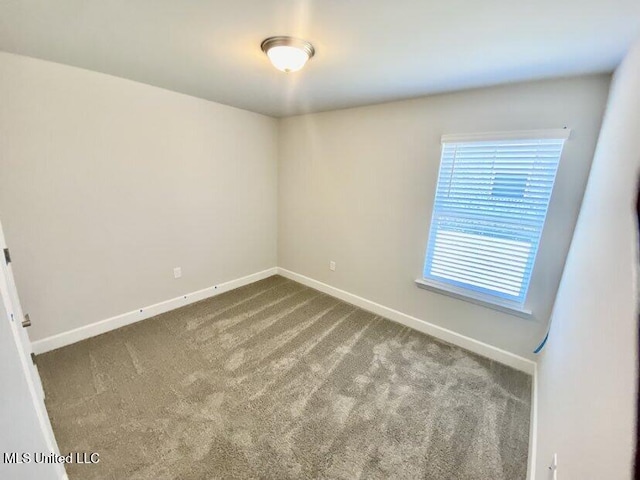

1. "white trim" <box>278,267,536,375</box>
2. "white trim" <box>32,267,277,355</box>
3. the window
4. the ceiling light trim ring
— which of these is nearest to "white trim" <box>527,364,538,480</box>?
"white trim" <box>278,267,536,375</box>

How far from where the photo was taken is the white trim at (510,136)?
185cm

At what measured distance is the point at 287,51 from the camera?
4.99 ft

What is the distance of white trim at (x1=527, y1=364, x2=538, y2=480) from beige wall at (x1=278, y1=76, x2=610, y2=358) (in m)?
0.28

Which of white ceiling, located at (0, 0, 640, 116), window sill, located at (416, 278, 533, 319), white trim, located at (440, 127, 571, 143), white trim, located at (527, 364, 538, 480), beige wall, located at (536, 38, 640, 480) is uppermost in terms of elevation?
white ceiling, located at (0, 0, 640, 116)

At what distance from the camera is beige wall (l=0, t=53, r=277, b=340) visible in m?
1.96

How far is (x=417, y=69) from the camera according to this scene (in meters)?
1.81

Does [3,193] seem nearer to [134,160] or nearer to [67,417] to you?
[134,160]

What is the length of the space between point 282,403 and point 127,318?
187 cm

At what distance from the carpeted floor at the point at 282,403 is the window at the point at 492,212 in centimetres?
71

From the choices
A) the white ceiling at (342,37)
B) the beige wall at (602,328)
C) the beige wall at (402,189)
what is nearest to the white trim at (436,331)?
the beige wall at (402,189)

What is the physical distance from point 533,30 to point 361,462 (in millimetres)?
2387

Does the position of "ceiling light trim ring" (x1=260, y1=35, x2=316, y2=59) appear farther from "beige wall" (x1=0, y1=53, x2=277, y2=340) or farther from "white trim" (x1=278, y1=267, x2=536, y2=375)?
"white trim" (x1=278, y1=267, x2=536, y2=375)

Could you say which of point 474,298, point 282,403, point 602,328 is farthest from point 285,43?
point 474,298

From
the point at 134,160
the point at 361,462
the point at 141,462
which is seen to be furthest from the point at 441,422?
the point at 134,160
